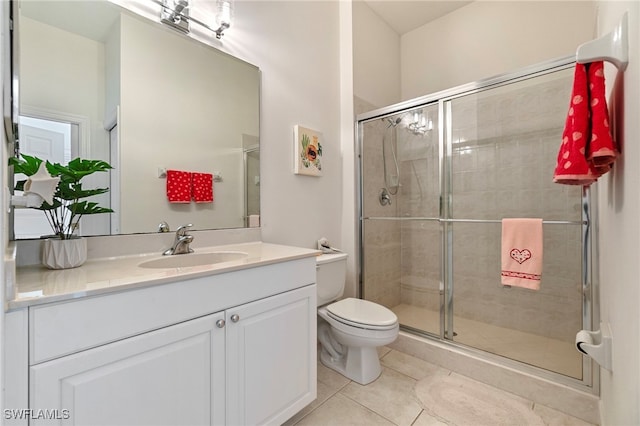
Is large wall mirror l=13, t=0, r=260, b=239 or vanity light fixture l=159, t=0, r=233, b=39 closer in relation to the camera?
large wall mirror l=13, t=0, r=260, b=239

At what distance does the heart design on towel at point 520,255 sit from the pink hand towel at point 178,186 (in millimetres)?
1855

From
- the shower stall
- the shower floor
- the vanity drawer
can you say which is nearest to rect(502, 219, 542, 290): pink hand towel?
the shower stall

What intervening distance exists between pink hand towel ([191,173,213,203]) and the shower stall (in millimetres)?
1270

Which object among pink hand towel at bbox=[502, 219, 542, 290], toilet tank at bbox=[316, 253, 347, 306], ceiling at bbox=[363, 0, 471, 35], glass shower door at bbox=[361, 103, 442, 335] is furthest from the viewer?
ceiling at bbox=[363, 0, 471, 35]

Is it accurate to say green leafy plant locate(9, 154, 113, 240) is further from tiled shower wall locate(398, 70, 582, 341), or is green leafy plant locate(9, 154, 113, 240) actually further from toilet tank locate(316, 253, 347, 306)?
tiled shower wall locate(398, 70, 582, 341)

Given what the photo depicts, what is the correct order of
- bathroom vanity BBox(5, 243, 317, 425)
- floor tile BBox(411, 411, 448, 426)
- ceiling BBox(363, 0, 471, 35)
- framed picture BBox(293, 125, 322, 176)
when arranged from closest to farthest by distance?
bathroom vanity BBox(5, 243, 317, 425)
floor tile BBox(411, 411, 448, 426)
framed picture BBox(293, 125, 322, 176)
ceiling BBox(363, 0, 471, 35)

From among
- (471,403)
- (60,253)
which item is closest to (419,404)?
(471,403)

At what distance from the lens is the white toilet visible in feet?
5.27

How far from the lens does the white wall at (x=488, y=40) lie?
2096mm

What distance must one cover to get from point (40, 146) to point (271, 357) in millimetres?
1215

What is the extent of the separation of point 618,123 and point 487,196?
4.65 feet

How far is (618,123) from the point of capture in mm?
804

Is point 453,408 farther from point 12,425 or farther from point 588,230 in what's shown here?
point 12,425

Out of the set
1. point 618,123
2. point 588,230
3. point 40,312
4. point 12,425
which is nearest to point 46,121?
point 40,312
